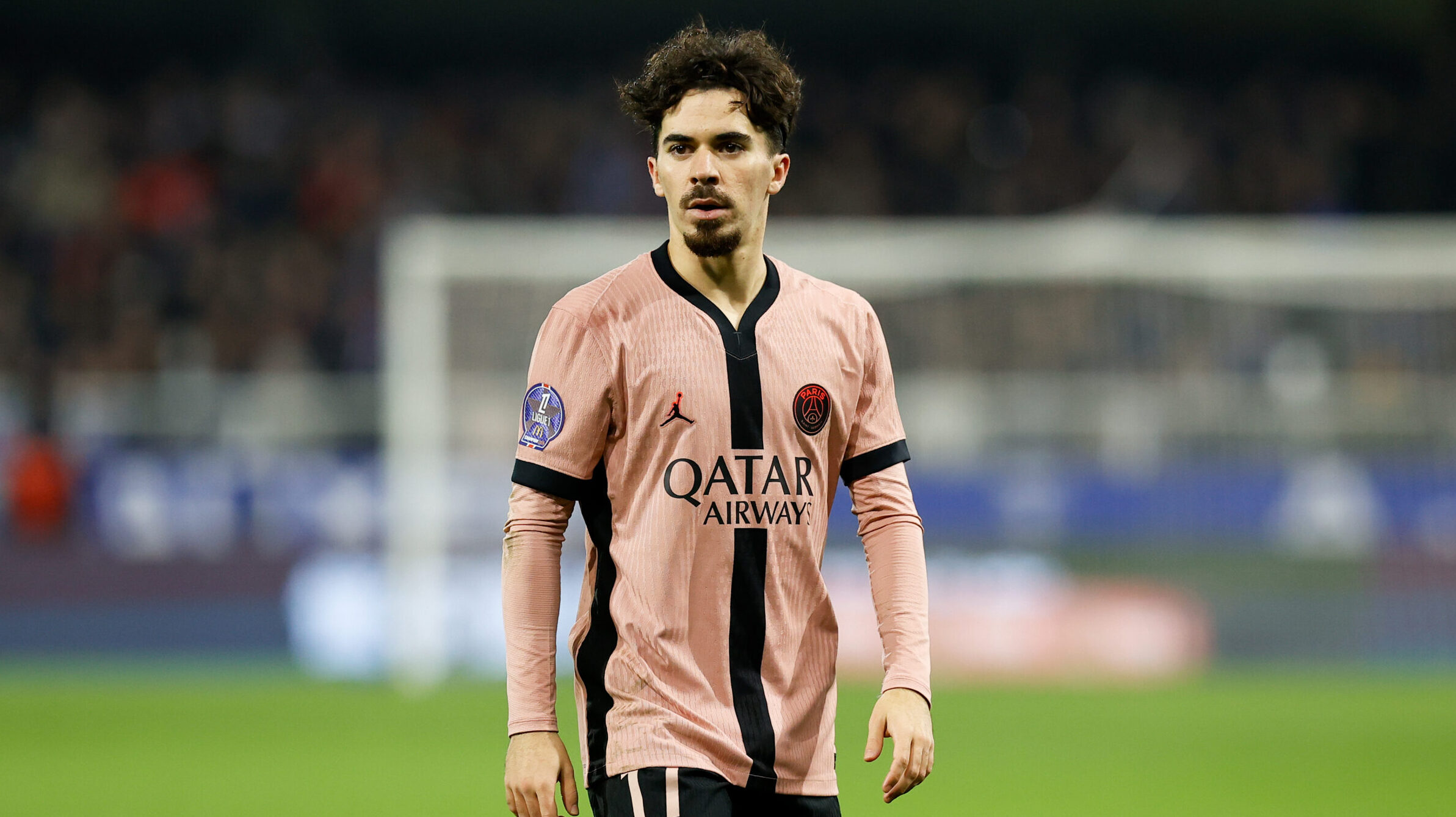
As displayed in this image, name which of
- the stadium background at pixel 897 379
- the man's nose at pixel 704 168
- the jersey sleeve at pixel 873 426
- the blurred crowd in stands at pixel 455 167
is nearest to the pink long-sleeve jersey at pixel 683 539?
the jersey sleeve at pixel 873 426

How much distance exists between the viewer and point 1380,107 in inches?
707

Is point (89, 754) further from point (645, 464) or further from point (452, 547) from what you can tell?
point (645, 464)

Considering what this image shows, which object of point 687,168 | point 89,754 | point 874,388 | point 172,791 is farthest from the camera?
point 89,754

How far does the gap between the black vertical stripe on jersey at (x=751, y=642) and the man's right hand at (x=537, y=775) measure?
30 centimetres

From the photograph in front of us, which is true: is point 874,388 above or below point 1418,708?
above

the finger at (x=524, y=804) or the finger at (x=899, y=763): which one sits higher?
the finger at (x=899, y=763)

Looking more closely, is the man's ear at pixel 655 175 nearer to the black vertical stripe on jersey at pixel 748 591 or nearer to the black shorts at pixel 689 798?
the black vertical stripe on jersey at pixel 748 591

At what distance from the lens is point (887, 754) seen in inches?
347

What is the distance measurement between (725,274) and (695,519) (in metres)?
0.43

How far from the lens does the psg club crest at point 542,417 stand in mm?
2918

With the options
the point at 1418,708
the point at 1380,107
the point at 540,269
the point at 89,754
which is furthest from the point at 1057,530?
the point at 1380,107

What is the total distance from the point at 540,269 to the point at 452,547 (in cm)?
197

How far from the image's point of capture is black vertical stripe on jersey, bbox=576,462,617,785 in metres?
2.96

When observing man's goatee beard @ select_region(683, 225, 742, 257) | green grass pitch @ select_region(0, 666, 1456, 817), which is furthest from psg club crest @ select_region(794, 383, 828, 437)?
green grass pitch @ select_region(0, 666, 1456, 817)
